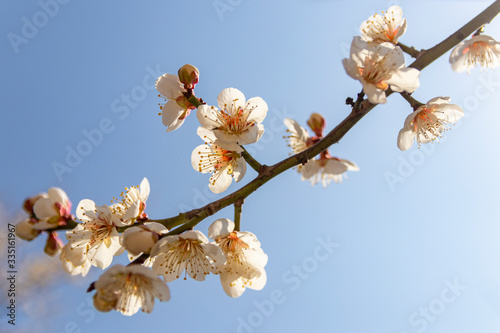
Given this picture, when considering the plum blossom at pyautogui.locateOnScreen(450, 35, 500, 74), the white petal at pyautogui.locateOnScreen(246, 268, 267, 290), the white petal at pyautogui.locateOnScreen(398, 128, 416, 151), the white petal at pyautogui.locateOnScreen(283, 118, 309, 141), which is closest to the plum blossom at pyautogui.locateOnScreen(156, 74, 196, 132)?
the white petal at pyautogui.locateOnScreen(283, 118, 309, 141)

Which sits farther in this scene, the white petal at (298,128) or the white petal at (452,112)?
the white petal at (452,112)

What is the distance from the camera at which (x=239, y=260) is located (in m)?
1.52

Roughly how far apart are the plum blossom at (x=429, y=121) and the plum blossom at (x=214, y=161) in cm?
84

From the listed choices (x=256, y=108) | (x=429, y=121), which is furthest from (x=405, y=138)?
(x=256, y=108)

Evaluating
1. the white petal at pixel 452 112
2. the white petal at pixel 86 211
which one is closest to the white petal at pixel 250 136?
the white petal at pixel 86 211

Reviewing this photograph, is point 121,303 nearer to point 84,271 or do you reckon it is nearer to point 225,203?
point 84,271

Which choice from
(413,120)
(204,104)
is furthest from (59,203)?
(413,120)

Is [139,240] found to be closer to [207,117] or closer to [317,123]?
[207,117]

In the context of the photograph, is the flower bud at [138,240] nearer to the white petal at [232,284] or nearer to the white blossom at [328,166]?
the white petal at [232,284]

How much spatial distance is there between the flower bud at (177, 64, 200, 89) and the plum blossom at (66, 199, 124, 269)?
26.4 inches

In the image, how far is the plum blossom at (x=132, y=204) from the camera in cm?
142

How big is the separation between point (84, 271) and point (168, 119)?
0.76m

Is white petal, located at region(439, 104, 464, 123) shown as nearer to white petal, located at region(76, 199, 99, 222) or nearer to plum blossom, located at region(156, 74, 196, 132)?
plum blossom, located at region(156, 74, 196, 132)

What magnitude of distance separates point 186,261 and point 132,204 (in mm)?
342
